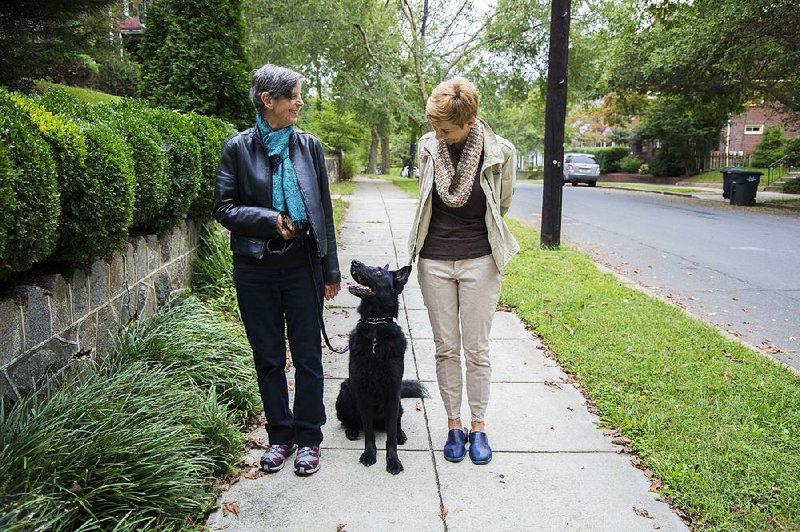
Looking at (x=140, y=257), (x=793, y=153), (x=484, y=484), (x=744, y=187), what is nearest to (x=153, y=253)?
(x=140, y=257)

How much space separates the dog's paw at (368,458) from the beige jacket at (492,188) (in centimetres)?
116

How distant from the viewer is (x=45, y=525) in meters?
2.26

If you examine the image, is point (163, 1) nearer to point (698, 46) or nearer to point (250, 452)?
point (250, 452)

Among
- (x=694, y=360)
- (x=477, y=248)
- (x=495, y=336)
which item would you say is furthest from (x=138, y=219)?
(x=694, y=360)

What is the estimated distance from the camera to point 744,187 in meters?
20.0

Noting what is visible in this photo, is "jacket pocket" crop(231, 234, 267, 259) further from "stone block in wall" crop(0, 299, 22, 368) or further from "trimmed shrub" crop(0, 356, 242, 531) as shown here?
"stone block in wall" crop(0, 299, 22, 368)

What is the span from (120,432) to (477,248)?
203 cm

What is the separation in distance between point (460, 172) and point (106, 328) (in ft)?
8.09

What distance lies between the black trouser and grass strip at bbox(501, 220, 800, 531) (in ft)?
6.46

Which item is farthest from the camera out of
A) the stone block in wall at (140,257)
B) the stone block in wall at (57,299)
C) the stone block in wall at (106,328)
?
the stone block in wall at (140,257)

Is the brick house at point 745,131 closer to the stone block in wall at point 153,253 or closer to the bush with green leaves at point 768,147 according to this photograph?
the bush with green leaves at point 768,147

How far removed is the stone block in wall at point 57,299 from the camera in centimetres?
329

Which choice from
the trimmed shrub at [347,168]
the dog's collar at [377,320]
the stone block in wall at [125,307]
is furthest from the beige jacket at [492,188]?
the trimmed shrub at [347,168]

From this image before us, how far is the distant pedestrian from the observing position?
3406 mm
